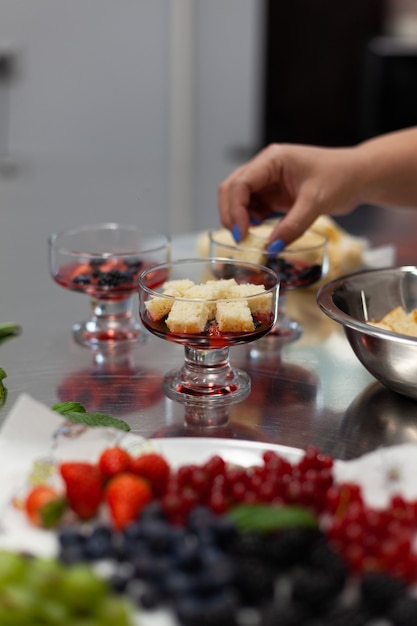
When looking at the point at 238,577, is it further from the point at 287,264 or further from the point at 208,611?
the point at 287,264

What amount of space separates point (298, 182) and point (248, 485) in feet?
3.16

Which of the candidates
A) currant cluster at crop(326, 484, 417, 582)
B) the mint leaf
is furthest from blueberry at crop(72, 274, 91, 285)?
currant cluster at crop(326, 484, 417, 582)

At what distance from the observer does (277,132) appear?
4.41 meters

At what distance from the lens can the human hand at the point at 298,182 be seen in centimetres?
174

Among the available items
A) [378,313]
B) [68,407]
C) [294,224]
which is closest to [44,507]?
[68,407]

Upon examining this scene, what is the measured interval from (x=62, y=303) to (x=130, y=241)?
188mm

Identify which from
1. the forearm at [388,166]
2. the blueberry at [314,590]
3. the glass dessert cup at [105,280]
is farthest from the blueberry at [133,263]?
the blueberry at [314,590]

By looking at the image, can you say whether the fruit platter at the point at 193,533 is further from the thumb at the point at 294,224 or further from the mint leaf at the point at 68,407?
the thumb at the point at 294,224

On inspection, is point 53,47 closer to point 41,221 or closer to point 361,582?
point 41,221

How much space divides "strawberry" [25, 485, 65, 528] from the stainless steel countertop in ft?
1.00

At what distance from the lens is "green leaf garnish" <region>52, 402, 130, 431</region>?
119 centimetres

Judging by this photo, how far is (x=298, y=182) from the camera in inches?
70.9

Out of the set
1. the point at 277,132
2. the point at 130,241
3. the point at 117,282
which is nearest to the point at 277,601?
the point at 117,282

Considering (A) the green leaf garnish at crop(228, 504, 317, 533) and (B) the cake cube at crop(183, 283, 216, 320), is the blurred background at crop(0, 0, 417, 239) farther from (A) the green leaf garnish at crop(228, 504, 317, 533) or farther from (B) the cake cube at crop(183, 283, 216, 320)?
(A) the green leaf garnish at crop(228, 504, 317, 533)
